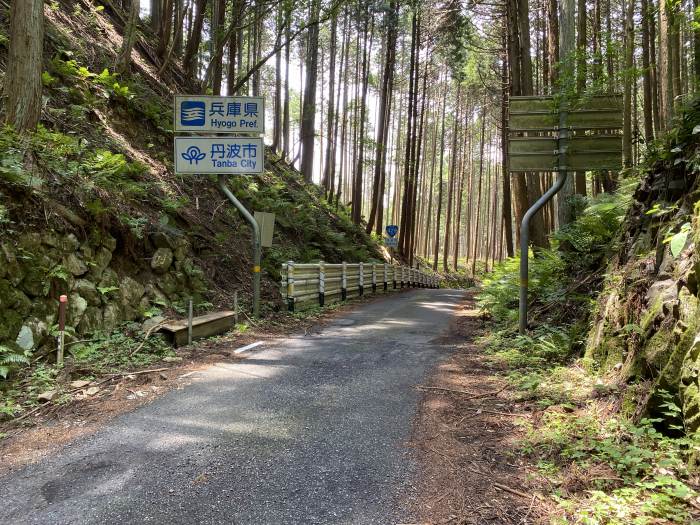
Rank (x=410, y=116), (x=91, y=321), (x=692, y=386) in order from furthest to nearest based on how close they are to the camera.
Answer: (x=410, y=116) → (x=91, y=321) → (x=692, y=386)

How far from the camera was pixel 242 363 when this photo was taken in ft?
18.4

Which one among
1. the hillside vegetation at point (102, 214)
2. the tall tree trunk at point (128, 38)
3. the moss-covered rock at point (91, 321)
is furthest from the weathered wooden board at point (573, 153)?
the tall tree trunk at point (128, 38)

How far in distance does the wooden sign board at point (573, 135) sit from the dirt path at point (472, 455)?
345 centimetres

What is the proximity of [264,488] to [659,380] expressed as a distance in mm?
2826

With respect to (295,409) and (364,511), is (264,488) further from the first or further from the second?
(295,409)

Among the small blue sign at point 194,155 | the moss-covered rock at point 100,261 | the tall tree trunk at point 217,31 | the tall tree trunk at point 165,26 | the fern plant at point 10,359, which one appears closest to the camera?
the fern plant at point 10,359

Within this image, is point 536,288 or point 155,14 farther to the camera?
point 155,14

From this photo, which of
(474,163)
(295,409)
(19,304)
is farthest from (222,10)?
(474,163)

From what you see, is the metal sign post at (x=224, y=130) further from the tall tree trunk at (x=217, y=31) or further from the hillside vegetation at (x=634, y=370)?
the hillside vegetation at (x=634, y=370)

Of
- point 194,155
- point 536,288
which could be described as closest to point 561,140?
point 536,288

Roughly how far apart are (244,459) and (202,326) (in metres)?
4.20

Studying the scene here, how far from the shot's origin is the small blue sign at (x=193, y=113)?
8.62 metres

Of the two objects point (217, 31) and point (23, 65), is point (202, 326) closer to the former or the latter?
point (23, 65)

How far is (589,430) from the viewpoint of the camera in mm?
3279
